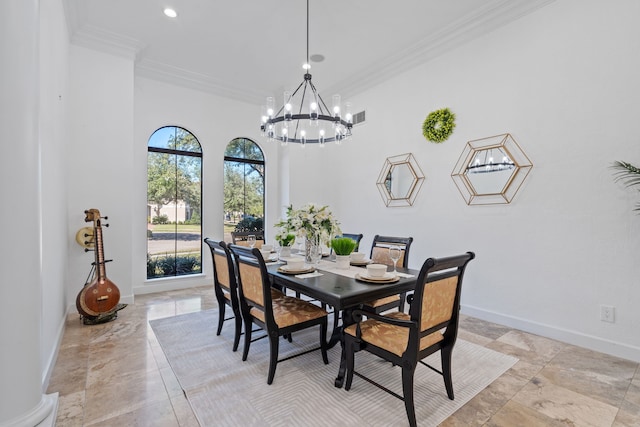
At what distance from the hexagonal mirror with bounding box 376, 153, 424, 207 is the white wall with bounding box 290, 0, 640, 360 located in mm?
131

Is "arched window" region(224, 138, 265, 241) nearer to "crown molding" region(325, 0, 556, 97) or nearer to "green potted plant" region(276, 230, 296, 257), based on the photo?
"crown molding" region(325, 0, 556, 97)

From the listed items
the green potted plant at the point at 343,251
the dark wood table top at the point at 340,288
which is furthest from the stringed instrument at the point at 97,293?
the green potted plant at the point at 343,251

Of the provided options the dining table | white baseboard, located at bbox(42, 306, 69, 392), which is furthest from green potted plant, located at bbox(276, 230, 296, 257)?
white baseboard, located at bbox(42, 306, 69, 392)

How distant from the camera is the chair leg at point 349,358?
1962mm

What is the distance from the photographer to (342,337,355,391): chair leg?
1962mm

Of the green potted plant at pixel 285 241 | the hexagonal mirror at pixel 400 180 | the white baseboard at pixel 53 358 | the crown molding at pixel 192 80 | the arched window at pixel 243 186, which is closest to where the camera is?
the white baseboard at pixel 53 358

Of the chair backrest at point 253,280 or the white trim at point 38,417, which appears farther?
the chair backrest at point 253,280

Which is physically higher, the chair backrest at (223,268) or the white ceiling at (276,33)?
the white ceiling at (276,33)

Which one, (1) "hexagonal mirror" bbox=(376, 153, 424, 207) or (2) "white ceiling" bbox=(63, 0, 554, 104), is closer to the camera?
(2) "white ceiling" bbox=(63, 0, 554, 104)

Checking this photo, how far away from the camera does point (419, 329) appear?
1628 millimetres

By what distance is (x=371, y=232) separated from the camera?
4.86 meters

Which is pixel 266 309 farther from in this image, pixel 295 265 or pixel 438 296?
pixel 438 296

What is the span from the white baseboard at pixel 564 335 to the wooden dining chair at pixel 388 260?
118cm

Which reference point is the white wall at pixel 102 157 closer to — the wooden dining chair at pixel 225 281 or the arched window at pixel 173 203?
the arched window at pixel 173 203
